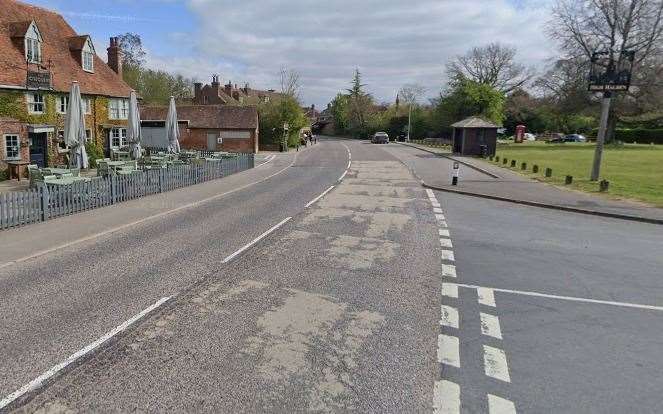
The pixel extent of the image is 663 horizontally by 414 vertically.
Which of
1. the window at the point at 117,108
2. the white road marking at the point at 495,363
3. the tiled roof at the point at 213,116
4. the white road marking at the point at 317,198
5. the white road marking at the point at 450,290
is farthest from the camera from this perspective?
the tiled roof at the point at 213,116

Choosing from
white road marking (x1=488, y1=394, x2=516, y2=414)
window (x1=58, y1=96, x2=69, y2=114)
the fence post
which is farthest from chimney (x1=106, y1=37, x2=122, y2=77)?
white road marking (x1=488, y1=394, x2=516, y2=414)

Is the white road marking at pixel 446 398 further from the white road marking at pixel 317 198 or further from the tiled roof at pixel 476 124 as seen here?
the tiled roof at pixel 476 124

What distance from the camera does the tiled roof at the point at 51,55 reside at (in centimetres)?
2166

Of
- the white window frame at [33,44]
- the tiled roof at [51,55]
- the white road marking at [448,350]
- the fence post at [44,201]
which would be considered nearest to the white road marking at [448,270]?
the white road marking at [448,350]

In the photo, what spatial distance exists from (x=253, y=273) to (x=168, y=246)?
2706 millimetres

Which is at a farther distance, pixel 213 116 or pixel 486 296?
pixel 213 116

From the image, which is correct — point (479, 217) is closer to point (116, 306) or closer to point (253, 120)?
point (116, 306)

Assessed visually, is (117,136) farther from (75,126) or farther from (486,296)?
(486,296)

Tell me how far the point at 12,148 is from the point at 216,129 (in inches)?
906

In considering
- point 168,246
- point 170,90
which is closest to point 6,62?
point 168,246

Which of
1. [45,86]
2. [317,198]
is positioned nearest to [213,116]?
[45,86]

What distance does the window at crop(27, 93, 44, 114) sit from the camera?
22297mm

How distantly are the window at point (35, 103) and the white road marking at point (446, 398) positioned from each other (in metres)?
24.9

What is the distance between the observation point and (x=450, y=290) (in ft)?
23.0
